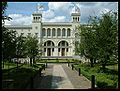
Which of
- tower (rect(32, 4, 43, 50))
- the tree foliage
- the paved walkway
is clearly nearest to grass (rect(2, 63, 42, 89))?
the paved walkway

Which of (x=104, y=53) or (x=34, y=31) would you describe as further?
(x=34, y=31)

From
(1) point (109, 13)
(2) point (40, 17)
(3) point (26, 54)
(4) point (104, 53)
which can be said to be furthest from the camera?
(2) point (40, 17)

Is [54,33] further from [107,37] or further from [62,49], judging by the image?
[107,37]

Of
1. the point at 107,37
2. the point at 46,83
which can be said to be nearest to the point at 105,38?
the point at 107,37

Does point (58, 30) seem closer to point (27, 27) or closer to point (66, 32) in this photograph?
point (66, 32)

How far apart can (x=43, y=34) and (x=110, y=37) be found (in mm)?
80313

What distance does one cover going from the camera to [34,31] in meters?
103

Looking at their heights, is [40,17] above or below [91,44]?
above

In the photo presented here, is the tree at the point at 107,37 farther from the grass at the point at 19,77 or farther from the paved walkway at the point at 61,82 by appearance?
the grass at the point at 19,77

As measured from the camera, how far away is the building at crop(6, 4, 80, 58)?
10294 cm

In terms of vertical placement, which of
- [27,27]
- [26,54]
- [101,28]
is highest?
[27,27]

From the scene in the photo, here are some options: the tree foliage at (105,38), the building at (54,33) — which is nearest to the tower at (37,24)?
the building at (54,33)

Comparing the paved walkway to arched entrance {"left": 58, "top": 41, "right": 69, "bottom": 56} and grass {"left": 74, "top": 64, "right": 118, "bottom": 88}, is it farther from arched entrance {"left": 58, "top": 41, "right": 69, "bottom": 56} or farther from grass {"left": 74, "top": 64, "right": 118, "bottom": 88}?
arched entrance {"left": 58, "top": 41, "right": 69, "bottom": 56}

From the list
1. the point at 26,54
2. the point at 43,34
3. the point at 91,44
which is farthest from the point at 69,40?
the point at 91,44
